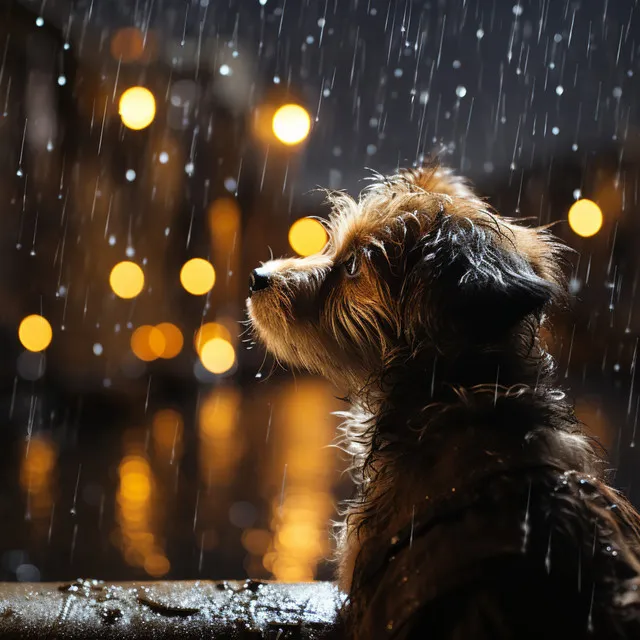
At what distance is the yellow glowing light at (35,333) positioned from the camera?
23.9 meters

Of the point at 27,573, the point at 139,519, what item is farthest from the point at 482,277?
the point at 139,519

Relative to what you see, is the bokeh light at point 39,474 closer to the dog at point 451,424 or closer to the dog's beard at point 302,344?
the dog's beard at point 302,344

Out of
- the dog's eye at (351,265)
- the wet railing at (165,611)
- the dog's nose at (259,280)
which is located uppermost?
the dog's eye at (351,265)

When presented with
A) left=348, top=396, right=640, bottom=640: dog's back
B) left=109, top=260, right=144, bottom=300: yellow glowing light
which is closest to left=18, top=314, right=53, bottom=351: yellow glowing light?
left=109, top=260, right=144, bottom=300: yellow glowing light

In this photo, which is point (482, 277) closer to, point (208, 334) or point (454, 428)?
point (454, 428)

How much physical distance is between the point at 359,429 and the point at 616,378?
61.6 feet

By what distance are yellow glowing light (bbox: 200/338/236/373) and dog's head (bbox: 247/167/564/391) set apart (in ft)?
87.7

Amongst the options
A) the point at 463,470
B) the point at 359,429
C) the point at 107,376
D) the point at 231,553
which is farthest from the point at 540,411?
the point at 107,376

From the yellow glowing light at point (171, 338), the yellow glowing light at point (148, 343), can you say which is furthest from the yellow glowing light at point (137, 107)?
the yellow glowing light at point (171, 338)

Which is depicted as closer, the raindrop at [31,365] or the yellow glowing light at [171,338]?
the raindrop at [31,365]

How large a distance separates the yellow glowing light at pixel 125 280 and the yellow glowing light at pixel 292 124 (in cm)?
2425

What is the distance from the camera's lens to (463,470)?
202cm

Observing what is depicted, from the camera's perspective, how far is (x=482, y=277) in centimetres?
238

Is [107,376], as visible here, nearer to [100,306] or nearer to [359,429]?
[100,306]
